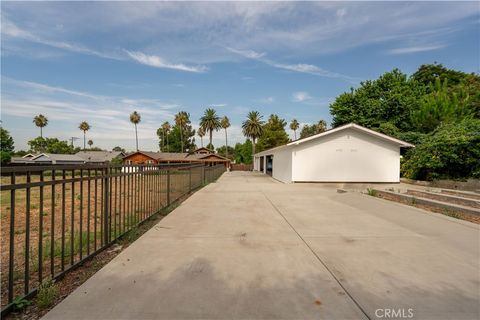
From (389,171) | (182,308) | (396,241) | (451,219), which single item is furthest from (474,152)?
(182,308)

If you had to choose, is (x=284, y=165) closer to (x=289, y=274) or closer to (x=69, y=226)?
(x=69, y=226)

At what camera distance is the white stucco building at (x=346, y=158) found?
1911cm

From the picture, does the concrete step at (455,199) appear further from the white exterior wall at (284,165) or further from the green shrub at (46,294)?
the green shrub at (46,294)

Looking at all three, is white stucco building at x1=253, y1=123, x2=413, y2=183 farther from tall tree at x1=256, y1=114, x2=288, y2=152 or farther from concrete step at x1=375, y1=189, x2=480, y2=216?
tall tree at x1=256, y1=114, x2=288, y2=152

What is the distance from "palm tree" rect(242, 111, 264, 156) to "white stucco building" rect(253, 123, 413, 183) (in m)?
44.0

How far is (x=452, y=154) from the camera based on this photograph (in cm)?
1538

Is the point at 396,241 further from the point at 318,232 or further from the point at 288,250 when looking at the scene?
the point at 288,250

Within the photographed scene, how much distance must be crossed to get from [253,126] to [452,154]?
49.8 m

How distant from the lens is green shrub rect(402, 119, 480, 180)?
15.0m

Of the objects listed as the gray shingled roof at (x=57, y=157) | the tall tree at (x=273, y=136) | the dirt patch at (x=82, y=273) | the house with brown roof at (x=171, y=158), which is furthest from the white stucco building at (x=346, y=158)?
the gray shingled roof at (x=57, y=157)

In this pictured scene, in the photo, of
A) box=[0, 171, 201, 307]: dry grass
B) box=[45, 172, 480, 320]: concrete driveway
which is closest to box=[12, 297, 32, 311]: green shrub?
box=[0, 171, 201, 307]: dry grass

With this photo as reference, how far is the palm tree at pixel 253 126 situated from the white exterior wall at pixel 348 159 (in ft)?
145

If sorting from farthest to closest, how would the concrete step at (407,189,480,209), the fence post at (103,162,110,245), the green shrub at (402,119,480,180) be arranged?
the green shrub at (402,119,480,180)
the concrete step at (407,189,480,209)
the fence post at (103,162,110,245)

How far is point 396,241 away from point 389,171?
50.6ft
